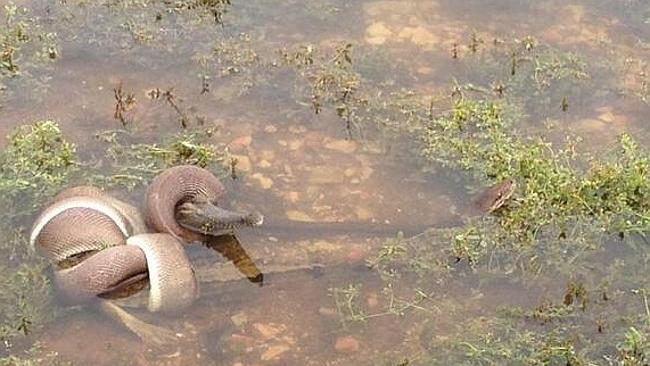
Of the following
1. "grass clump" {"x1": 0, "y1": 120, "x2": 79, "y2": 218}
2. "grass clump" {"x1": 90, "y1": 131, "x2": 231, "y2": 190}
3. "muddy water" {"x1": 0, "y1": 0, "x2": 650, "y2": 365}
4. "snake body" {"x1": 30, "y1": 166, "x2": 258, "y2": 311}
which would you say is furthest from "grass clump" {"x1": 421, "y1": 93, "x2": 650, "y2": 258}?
"grass clump" {"x1": 0, "y1": 120, "x2": 79, "y2": 218}

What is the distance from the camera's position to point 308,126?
753 cm

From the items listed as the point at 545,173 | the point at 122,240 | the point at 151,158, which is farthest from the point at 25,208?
the point at 545,173

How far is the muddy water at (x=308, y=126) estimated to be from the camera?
598cm

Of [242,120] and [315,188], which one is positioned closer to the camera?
[315,188]

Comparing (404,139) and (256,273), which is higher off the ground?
(404,139)

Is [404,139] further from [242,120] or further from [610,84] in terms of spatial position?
[610,84]

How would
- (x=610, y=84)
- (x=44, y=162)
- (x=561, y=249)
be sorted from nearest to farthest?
(x=561, y=249) → (x=44, y=162) → (x=610, y=84)

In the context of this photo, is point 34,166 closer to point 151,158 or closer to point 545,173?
point 151,158

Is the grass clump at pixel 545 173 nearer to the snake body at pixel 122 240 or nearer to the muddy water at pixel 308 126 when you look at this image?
the muddy water at pixel 308 126

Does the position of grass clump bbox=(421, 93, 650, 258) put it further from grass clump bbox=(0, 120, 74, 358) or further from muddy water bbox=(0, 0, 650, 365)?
grass clump bbox=(0, 120, 74, 358)

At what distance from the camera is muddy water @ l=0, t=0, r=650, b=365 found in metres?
5.98

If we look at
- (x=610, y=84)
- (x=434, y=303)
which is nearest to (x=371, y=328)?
(x=434, y=303)

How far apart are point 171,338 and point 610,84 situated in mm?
4270

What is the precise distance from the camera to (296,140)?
741cm
